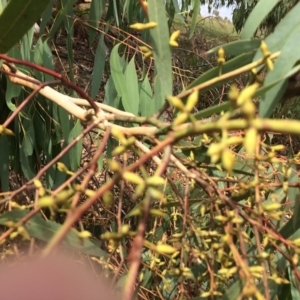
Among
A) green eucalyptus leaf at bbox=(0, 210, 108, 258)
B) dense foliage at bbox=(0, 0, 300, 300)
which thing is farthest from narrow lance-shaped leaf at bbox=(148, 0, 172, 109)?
green eucalyptus leaf at bbox=(0, 210, 108, 258)

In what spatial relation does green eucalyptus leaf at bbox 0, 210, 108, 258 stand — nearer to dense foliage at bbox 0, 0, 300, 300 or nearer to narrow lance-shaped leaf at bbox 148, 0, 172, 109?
dense foliage at bbox 0, 0, 300, 300

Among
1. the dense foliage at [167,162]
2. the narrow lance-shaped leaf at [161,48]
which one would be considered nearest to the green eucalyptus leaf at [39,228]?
the dense foliage at [167,162]

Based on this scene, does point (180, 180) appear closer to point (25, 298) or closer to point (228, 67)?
point (228, 67)

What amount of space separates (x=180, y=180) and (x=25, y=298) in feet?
3.59

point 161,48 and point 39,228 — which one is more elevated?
point 161,48

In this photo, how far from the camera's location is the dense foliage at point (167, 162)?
12.7 inches

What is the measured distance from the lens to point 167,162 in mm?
326

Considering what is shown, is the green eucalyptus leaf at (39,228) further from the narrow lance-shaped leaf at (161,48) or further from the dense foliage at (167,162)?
the narrow lance-shaped leaf at (161,48)

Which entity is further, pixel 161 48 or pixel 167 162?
pixel 161 48

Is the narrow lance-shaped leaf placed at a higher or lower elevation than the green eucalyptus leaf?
higher

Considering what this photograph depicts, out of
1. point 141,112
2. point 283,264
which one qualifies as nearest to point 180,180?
point 141,112

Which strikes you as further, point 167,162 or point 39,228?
point 39,228

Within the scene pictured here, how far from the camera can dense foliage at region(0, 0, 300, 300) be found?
0.32m

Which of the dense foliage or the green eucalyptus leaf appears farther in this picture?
the green eucalyptus leaf
